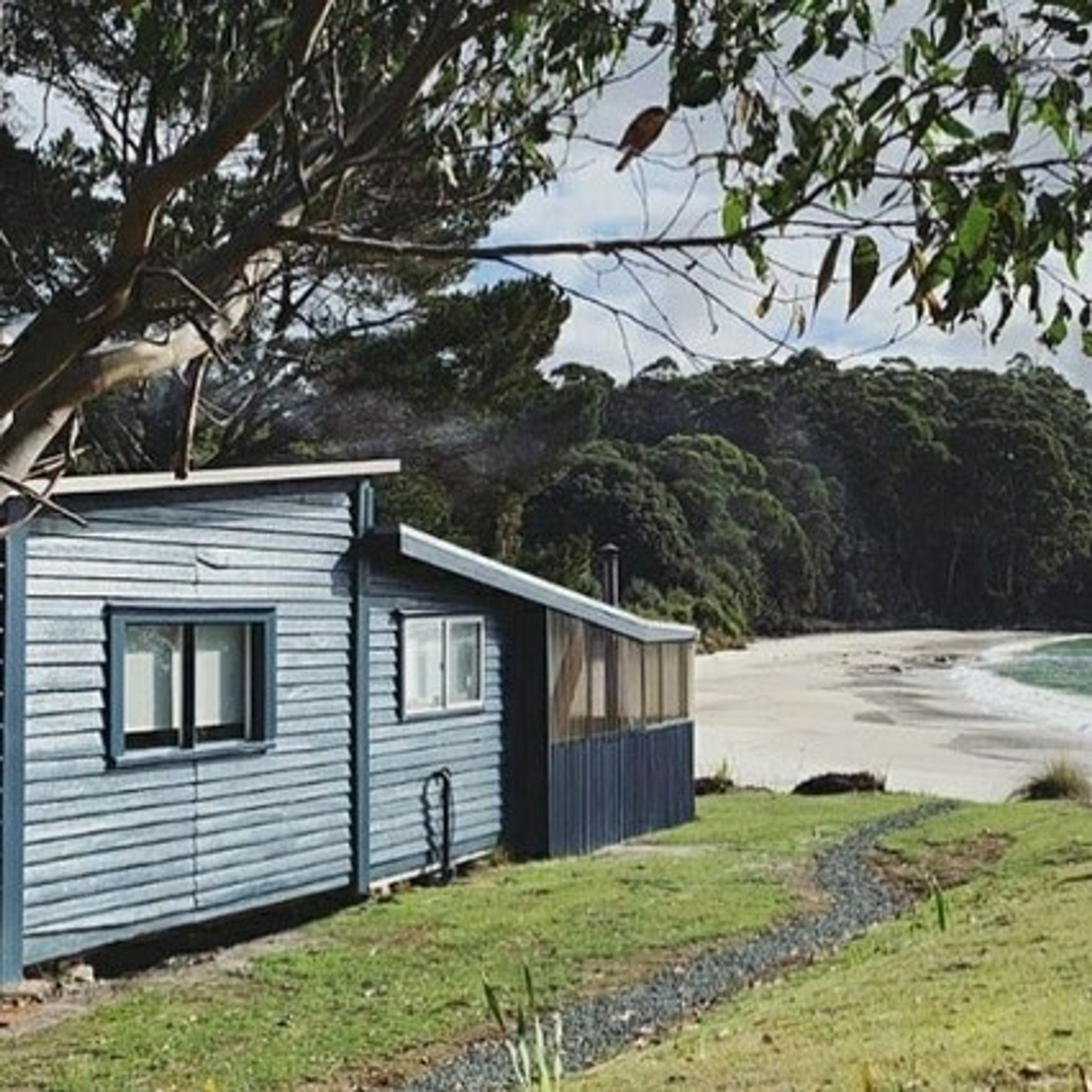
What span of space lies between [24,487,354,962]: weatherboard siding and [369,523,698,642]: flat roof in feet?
1.56

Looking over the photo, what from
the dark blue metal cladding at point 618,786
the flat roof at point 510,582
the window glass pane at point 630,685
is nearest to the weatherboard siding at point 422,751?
the flat roof at point 510,582

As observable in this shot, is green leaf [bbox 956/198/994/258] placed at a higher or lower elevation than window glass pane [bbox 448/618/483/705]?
higher

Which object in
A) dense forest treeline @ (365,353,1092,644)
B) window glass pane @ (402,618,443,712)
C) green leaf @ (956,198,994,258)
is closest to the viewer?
green leaf @ (956,198,994,258)

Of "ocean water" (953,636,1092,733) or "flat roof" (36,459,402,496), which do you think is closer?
"flat roof" (36,459,402,496)

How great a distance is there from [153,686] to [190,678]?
0.30 metres

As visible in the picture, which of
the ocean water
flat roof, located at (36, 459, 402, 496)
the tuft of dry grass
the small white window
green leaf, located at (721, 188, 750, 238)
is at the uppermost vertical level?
flat roof, located at (36, 459, 402, 496)

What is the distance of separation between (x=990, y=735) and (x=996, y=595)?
5114cm

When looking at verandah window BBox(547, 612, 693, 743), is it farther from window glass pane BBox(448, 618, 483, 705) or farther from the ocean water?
the ocean water

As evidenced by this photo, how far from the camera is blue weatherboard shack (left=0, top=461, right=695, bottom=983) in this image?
9.43 m

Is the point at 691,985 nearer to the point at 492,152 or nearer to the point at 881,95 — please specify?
the point at 492,152

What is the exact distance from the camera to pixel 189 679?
10453 mm

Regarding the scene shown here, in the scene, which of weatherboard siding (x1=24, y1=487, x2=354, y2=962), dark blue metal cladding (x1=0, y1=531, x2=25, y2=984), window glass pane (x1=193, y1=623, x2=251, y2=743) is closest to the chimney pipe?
weatherboard siding (x1=24, y1=487, x2=354, y2=962)

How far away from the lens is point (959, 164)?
3029 millimetres

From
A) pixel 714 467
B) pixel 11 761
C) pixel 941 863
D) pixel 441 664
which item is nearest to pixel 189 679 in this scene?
pixel 11 761
